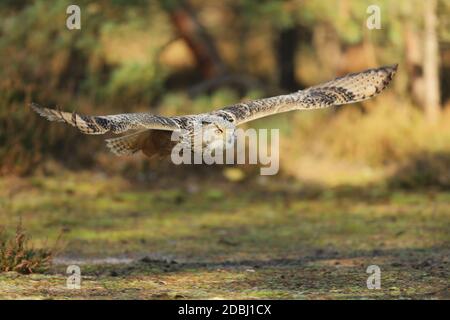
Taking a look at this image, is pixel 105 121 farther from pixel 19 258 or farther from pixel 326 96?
pixel 326 96

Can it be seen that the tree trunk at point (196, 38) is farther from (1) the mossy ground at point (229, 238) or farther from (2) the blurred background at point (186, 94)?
(1) the mossy ground at point (229, 238)

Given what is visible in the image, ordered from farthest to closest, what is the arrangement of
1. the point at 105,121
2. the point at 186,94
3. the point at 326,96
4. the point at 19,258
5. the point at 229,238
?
the point at 186,94
the point at 229,238
the point at 326,96
the point at 19,258
the point at 105,121

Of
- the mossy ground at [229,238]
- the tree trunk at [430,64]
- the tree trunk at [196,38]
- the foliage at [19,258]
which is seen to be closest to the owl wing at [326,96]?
the mossy ground at [229,238]

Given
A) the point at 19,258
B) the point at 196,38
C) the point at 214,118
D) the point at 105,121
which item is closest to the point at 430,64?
the point at 196,38

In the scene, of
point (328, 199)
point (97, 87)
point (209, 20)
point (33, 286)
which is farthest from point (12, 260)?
point (209, 20)

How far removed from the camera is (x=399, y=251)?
38.5ft

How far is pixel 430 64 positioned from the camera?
1931cm

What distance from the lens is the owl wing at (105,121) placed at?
8438mm

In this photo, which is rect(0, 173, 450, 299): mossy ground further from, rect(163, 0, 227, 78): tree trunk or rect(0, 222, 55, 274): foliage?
rect(163, 0, 227, 78): tree trunk

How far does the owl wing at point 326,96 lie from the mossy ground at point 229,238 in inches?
68.8

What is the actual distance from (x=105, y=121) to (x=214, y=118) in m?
1.52
